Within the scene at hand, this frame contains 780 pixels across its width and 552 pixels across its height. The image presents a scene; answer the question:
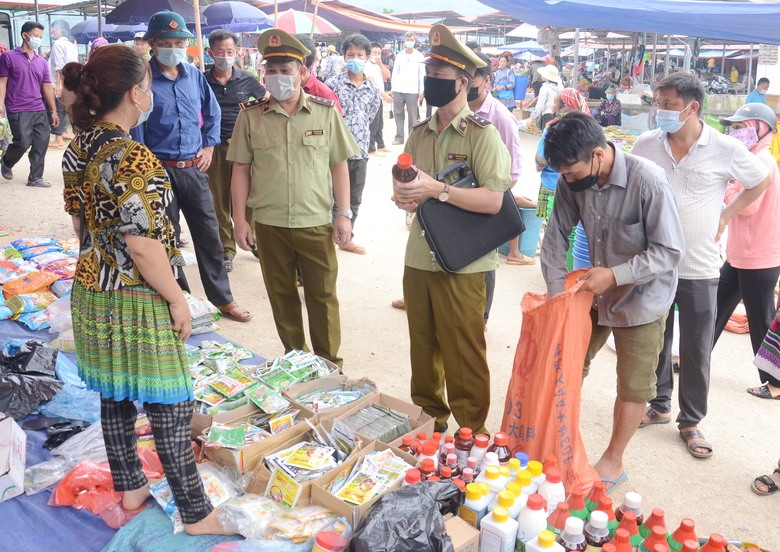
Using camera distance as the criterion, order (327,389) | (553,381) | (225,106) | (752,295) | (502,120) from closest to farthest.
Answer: (553,381)
(327,389)
(752,295)
(502,120)
(225,106)

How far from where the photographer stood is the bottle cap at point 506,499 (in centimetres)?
233

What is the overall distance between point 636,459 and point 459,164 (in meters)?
1.77

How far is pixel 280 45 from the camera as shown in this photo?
3699 millimetres

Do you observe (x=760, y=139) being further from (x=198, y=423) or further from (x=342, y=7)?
(x=342, y=7)

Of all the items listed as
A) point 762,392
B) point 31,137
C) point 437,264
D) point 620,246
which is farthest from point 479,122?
point 31,137

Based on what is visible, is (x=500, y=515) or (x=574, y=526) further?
(x=500, y=515)

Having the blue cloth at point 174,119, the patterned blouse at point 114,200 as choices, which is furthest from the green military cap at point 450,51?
the blue cloth at point 174,119

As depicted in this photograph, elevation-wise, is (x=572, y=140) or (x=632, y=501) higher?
(x=572, y=140)

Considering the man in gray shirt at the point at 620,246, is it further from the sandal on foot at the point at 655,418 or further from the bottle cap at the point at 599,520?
the bottle cap at the point at 599,520

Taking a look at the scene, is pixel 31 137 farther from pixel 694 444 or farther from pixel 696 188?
pixel 694 444

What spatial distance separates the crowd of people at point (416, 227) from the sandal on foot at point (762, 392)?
2cm

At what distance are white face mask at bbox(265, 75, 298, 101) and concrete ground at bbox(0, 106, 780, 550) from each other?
5.89ft

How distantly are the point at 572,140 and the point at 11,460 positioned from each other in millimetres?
2659

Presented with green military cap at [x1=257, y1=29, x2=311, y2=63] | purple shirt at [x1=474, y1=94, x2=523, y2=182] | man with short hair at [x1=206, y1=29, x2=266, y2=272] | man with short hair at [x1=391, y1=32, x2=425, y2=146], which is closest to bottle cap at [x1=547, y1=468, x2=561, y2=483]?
green military cap at [x1=257, y1=29, x2=311, y2=63]
